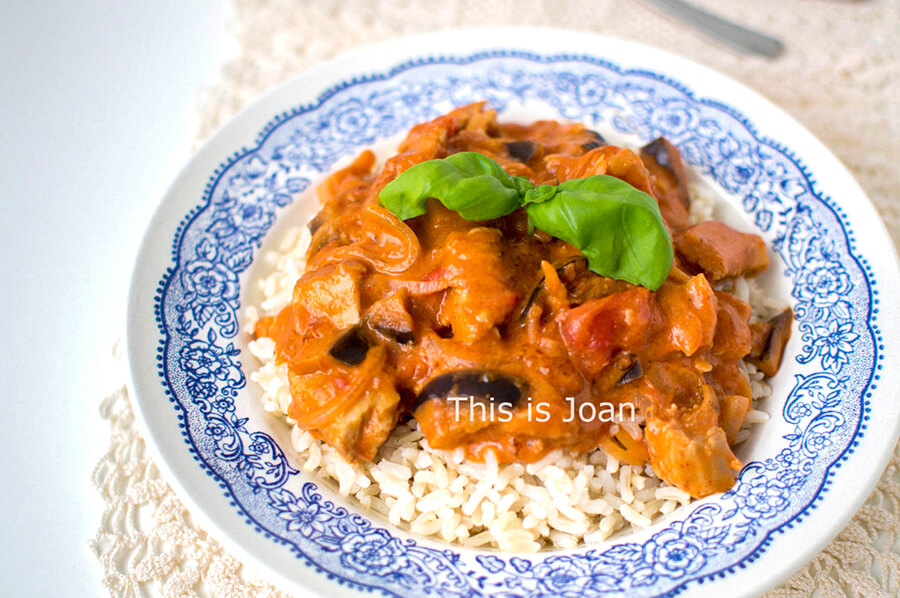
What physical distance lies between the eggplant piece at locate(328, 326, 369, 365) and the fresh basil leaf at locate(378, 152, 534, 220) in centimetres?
73

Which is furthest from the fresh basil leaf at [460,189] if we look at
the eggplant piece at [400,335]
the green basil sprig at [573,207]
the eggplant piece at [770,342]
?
the eggplant piece at [770,342]

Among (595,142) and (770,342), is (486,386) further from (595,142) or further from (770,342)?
(595,142)

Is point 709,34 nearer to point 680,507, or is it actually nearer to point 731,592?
point 680,507

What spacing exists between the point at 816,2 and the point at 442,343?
5947 mm

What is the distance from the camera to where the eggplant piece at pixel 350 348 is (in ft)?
14.7

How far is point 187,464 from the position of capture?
422cm

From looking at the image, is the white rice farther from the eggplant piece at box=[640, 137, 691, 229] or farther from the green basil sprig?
the eggplant piece at box=[640, 137, 691, 229]

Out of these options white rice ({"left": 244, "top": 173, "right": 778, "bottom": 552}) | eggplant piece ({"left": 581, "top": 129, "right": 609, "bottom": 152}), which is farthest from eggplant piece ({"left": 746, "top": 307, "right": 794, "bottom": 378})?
eggplant piece ({"left": 581, "top": 129, "right": 609, "bottom": 152})

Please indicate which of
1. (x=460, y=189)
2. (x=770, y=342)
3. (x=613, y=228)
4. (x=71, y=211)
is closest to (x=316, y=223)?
(x=460, y=189)

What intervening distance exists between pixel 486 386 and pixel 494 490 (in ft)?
2.26

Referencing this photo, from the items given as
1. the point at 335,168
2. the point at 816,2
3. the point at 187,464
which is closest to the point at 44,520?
the point at 187,464

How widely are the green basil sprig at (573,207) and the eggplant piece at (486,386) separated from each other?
769mm

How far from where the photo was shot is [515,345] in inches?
174

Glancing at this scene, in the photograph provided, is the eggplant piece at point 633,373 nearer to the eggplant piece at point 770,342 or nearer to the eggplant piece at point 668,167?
the eggplant piece at point 770,342
